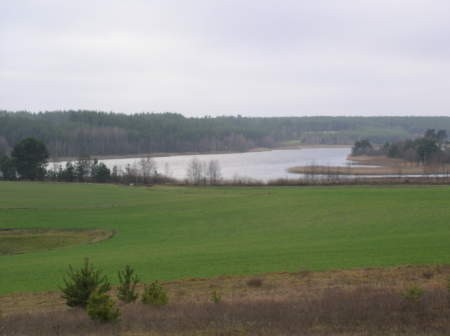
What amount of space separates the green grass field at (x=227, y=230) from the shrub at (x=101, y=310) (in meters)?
9.12

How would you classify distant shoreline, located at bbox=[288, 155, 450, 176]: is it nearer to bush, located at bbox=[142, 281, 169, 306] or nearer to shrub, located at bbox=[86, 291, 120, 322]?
bush, located at bbox=[142, 281, 169, 306]

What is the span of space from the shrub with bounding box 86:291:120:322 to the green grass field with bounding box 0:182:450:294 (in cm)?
912

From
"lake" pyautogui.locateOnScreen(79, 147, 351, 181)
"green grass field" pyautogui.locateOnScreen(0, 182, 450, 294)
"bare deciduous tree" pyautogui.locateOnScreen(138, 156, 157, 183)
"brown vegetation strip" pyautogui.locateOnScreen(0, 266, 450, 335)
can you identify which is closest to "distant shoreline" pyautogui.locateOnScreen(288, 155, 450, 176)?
"lake" pyautogui.locateOnScreen(79, 147, 351, 181)

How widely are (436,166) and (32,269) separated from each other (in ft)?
289

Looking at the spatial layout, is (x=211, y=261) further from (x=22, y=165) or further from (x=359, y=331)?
(x=22, y=165)

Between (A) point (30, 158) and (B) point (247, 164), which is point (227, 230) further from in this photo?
(B) point (247, 164)

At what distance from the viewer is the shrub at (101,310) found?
38.6ft

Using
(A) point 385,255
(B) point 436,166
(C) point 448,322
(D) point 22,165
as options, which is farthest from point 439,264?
(B) point 436,166

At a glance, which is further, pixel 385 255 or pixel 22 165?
pixel 22 165

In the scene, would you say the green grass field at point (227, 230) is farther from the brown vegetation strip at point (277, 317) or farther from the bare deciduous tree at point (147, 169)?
the bare deciduous tree at point (147, 169)

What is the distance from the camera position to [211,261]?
2400cm

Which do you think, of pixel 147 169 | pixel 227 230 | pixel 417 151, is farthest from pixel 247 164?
pixel 227 230

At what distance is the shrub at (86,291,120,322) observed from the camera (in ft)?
38.6

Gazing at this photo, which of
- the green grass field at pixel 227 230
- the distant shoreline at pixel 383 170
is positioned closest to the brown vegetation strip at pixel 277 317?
the green grass field at pixel 227 230
